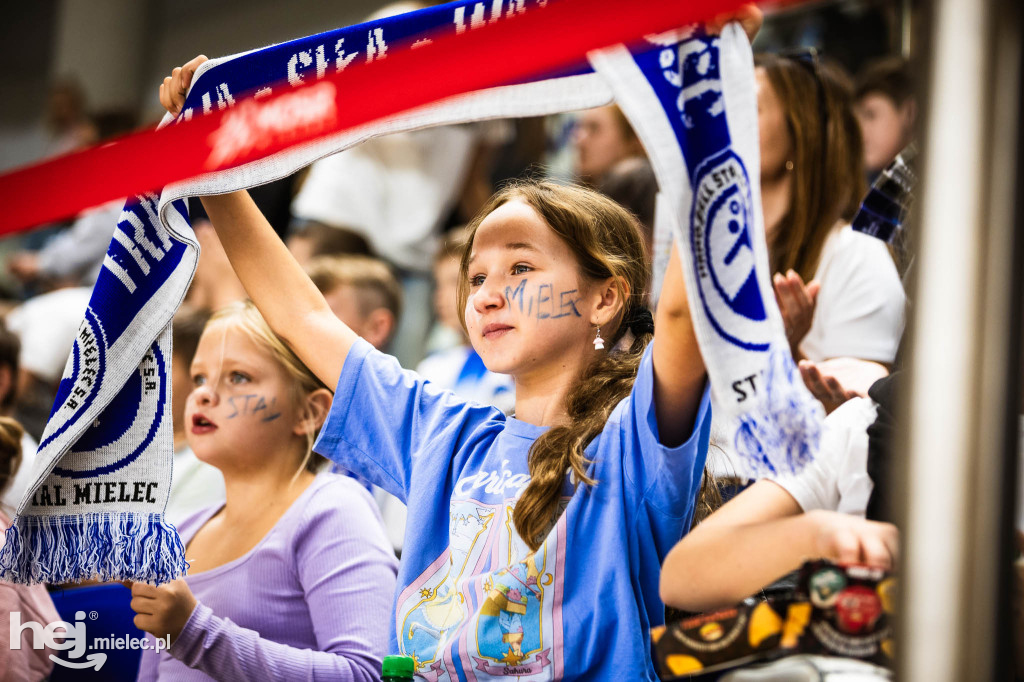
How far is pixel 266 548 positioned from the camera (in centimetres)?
181

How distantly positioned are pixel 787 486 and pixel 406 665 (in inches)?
21.0

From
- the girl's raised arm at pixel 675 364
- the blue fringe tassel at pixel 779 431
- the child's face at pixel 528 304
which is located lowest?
the blue fringe tassel at pixel 779 431

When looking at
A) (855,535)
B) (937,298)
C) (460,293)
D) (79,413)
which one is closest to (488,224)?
(460,293)

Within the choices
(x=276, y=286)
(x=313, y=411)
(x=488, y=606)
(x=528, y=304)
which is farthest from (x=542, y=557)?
(x=313, y=411)

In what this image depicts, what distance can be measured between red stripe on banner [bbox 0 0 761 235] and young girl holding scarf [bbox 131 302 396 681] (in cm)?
53

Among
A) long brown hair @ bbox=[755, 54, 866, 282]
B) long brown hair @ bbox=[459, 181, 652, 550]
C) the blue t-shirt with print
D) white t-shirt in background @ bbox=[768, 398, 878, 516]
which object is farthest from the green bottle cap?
long brown hair @ bbox=[755, 54, 866, 282]

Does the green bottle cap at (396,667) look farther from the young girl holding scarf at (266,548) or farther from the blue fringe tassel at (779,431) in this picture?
the blue fringe tassel at (779,431)

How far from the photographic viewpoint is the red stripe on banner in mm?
987

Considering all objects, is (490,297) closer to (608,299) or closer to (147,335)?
(608,299)

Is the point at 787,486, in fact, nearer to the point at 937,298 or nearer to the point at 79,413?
the point at 937,298

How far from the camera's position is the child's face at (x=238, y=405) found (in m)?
1.92

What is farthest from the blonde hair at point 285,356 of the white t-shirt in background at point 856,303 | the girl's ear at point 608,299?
the white t-shirt in background at point 856,303

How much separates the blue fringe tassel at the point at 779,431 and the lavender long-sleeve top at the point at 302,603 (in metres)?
0.81

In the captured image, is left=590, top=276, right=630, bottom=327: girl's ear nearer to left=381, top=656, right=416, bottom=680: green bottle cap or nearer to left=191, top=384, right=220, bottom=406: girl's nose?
left=381, top=656, right=416, bottom=680: green bottle cap
